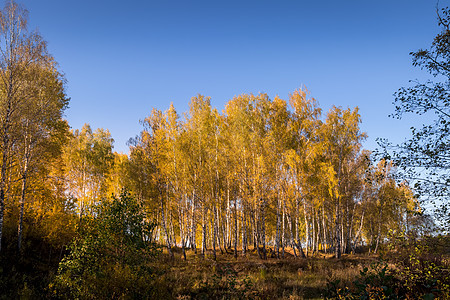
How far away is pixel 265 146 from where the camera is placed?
2083 centimetres

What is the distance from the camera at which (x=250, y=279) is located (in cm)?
1270

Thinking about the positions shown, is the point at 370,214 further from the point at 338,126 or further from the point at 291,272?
→ the point at 291,272

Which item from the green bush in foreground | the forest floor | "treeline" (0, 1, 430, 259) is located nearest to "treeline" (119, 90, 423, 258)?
"treeline" (0, 1, 430, 259)

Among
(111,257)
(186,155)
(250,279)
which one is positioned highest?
(186,155)

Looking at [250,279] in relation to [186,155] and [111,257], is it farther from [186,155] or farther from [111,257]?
[186,155]

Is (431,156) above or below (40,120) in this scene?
below

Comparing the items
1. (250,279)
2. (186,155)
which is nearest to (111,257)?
(250,279)

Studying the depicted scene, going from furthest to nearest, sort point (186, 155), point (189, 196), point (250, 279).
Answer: point (189, 196)
point (186, 155)
point (250, 279)

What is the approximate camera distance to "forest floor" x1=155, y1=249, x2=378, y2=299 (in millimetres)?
11422

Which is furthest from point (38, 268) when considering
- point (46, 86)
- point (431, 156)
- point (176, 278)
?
point (431, 156)

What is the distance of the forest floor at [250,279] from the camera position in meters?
11.4

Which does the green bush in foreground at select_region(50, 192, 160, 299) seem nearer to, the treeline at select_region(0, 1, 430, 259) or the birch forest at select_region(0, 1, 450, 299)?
the birch forest at select_region(0, 1, 450, 299)

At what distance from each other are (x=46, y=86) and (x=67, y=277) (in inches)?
535

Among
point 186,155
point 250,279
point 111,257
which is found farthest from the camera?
point 186,155
